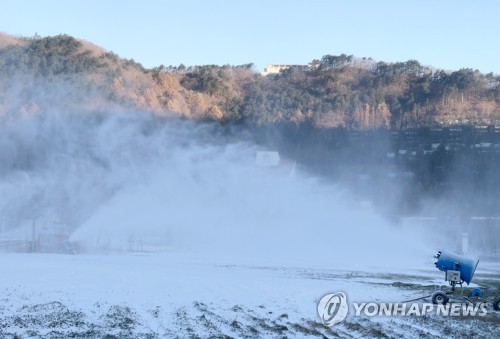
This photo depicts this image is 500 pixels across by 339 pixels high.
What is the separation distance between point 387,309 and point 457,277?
317cm

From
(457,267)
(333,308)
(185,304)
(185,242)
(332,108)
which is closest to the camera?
(185,304)

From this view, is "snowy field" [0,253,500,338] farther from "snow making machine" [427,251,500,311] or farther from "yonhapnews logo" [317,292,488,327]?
"snow making machine" [427,251,500,311]

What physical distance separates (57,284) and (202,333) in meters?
6.28

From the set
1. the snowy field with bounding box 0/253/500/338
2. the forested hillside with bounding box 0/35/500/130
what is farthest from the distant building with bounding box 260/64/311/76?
the snowy field with bounding box 0/253/500/338

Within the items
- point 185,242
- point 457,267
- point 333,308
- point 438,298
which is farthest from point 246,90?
point 333,308

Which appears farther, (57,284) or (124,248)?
(124,248)

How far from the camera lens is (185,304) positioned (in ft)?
59.5

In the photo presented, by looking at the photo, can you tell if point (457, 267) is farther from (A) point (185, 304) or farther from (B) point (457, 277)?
(A) point (185, 304)

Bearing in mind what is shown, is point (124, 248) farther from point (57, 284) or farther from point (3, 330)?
point (3, 330)

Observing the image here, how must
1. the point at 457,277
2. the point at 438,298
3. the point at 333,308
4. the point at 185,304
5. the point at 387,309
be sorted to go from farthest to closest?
the point at 457,277 → the point at 438,298 → the point at 387,309 → the point at 333,308 → the point at 185,304

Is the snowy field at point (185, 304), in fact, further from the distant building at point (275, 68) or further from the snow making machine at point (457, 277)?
the distant building at point (275, 68)

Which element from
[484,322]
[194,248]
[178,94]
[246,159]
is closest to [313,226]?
[194,248]

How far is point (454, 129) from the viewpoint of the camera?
90688mm

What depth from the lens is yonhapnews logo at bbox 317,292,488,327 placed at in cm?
1838
